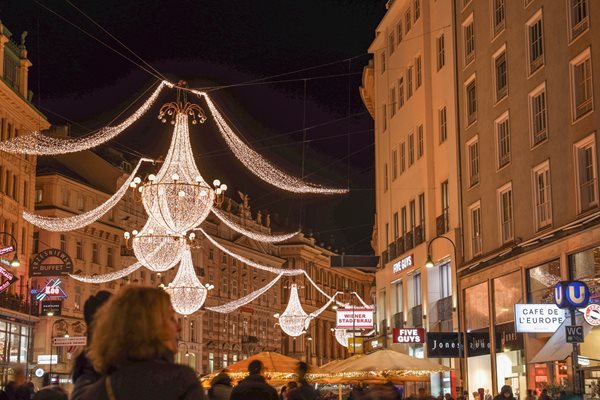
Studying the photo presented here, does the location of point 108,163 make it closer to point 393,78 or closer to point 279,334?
point 393,78

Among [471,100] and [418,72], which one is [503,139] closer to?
[471,100]

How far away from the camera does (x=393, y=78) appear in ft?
181

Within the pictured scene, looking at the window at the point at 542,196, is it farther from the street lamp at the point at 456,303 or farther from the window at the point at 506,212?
the street lamp at the point at 456,303

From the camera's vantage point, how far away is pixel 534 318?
94.6 feet

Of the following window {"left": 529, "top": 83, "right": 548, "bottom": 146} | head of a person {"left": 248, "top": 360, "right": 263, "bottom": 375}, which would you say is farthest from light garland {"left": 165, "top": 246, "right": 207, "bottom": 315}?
head of a person {"left": 248, "top": 360, "right": 263, "bottom": 375}

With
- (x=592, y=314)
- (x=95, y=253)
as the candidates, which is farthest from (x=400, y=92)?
(x=95, y=253)

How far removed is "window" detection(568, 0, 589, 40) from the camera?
1164 inches

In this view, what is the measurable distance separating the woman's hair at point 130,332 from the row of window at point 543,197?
2546 centimetres

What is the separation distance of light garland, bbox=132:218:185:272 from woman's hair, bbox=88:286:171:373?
3209 cm

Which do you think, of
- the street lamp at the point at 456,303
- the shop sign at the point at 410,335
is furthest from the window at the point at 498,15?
the shop sign at the point at 410,335

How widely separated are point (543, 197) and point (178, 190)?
11.0 m

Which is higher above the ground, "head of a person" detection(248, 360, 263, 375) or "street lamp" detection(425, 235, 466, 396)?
"street lamp" detection(425, 235, 466, 396)

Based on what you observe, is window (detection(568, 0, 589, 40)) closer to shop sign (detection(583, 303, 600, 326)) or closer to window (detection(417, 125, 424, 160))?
shop sign (detection(583, 303, 600, 326))

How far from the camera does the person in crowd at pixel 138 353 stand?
4461mm
